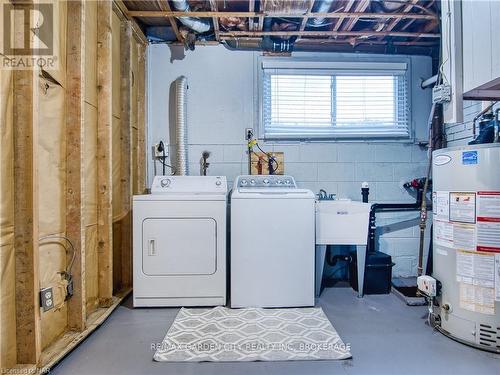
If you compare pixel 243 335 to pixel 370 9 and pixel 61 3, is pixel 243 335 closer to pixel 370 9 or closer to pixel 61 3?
pixel 61 3

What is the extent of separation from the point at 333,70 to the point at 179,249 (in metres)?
2.49

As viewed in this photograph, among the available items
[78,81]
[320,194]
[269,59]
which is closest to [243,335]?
[320,194]

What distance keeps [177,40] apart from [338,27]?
1642 mm

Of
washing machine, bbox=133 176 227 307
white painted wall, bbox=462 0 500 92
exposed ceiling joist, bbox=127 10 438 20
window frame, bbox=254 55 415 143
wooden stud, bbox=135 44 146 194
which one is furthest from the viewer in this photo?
window frame, bbox=254 55 415 143

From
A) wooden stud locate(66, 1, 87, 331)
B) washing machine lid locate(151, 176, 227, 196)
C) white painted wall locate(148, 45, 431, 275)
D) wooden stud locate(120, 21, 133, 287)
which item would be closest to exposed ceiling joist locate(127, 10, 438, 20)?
wooden stud locate(120, 21, 133, 287)

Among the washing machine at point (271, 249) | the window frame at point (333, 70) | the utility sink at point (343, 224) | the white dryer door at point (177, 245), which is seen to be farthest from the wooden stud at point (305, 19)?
the white dryer door at point (177, 245)

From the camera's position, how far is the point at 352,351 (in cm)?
197

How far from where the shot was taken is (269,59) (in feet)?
11.4

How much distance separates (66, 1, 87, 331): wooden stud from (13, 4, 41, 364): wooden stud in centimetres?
45

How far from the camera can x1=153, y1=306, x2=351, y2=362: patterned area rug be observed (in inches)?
75.2

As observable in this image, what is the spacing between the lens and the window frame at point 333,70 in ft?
11.4

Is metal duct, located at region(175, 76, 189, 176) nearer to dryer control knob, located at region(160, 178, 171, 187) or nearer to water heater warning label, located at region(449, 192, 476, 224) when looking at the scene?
dryer control knob, located at region(160, 178, 171, 187)

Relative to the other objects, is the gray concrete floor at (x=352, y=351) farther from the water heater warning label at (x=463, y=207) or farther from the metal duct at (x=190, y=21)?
the metal duct at (x=190, y=21)

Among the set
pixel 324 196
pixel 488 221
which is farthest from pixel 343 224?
pixel 488 221
